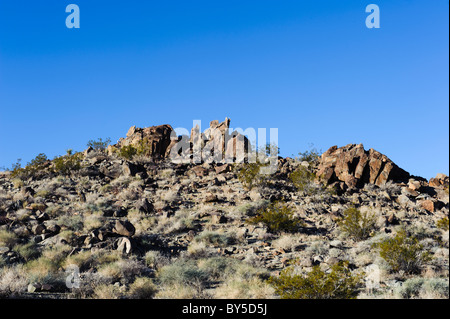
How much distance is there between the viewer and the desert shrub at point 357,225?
1734cm

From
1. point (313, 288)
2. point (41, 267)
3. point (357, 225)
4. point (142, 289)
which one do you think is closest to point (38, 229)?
point (41, 267)

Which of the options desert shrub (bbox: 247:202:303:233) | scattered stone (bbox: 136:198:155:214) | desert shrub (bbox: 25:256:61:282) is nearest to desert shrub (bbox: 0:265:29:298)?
desert shrub (bbox: 25:256:61:282)

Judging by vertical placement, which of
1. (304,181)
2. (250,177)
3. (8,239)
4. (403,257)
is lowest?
(403,257)

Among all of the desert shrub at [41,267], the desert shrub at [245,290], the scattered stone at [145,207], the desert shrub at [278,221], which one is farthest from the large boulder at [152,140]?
the desert shrub at [245,290]

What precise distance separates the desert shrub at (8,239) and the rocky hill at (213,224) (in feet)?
0.25

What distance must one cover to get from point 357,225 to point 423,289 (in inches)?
292

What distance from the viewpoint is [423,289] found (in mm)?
10133

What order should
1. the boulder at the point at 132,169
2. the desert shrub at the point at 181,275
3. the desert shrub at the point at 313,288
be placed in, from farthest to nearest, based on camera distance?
the boulder at the point at 132,169, the desert shrub at the point at 181,275, the desert shrub at the point at 313,288

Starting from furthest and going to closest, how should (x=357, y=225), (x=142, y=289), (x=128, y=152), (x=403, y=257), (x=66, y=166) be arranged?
(x=128, y=152) → (x=66, y=166) → (x=357, y=225) → (x=403, y=257) → (x=142, y=289)

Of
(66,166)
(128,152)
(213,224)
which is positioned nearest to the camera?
(213,224)

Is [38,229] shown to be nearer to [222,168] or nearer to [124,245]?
[124,245]

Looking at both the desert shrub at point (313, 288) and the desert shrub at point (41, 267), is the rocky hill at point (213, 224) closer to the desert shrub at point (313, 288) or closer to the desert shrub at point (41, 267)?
the desert shrub at point (41, 267)

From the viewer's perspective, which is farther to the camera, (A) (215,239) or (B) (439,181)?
(B) (439,181)
